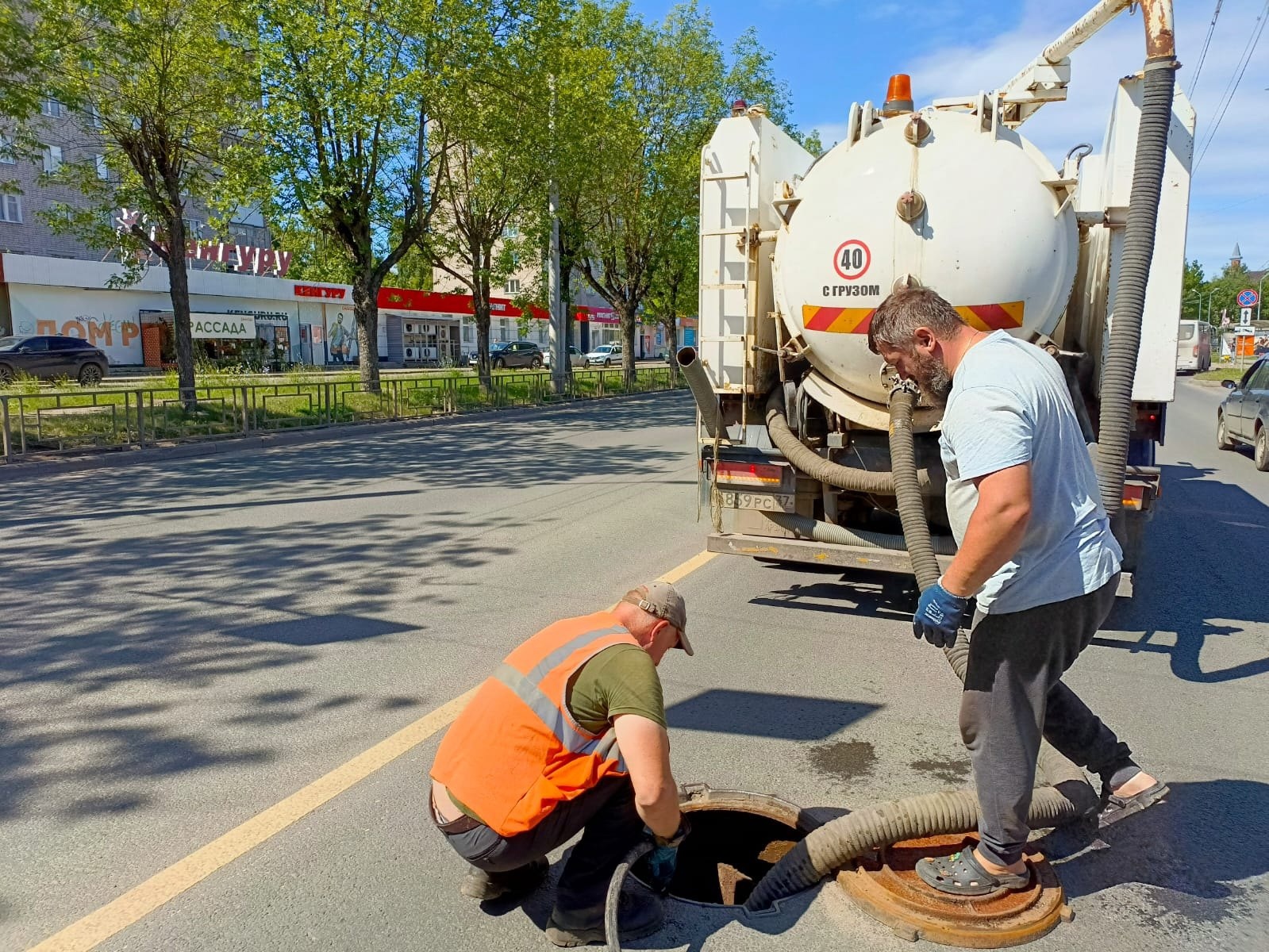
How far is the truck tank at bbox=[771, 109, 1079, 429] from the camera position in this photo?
15.8 ft

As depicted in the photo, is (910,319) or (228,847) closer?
(910,319)

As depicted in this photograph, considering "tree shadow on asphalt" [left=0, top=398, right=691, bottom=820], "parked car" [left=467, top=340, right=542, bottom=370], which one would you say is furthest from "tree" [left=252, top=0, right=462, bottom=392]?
"parked car" [left=467, top=340, right=542, bottom=370]

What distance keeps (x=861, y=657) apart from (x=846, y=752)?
126cm

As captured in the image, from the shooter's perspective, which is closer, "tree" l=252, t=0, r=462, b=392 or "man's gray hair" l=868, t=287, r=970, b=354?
"man's gray hair" l=868, t=287, r=970, b=354

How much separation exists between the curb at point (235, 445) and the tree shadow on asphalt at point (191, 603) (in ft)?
2.00

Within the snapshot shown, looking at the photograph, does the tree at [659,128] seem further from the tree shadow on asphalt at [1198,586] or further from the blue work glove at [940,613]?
the blue work glove at [940,613]

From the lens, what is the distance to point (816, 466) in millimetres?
5516

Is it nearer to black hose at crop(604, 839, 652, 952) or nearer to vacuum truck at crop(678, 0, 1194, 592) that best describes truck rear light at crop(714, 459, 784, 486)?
vacuum truck at crop(678, 0, 1194, 592)

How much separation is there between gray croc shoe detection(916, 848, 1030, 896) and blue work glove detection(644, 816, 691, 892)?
2.59 feet

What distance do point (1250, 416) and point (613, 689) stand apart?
14.6m

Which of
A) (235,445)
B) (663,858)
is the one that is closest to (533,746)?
(663,858)

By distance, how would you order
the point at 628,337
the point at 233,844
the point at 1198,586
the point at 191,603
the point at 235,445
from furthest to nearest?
the point at 628,337, the point at 235,445, the point at 1198,586, the point at 191,603, the point at 233,844

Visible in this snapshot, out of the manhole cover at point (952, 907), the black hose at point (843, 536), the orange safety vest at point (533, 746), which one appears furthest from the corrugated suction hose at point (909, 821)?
the black hose at point (843, 536)

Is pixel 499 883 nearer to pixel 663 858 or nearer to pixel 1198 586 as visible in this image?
pixel 663 858
